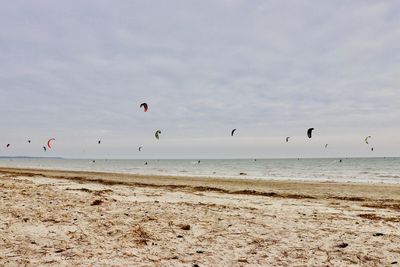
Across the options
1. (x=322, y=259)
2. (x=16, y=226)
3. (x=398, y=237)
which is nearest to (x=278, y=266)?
(x=322, y=259)

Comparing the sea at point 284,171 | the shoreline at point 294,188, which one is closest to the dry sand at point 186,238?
the shoreline at point 294,188

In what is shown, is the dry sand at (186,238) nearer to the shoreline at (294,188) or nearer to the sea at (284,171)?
the shoreline at (294,188)

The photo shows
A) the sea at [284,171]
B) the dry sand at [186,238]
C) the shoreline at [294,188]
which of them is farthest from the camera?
the sea at [284,171]

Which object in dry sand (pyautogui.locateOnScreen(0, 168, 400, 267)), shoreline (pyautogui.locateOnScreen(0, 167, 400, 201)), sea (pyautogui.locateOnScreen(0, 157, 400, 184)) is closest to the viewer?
dry sand (pyautogui.locateOnScreen(0, 168, 400, 267))

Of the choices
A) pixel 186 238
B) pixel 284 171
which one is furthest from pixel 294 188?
pixel 284 171

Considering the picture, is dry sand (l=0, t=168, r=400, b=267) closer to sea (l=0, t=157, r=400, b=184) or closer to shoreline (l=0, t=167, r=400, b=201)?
shoreline (l=0, t=167, r=400, b=201)

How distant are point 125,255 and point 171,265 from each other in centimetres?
89

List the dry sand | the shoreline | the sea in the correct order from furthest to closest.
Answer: the sea, the shoreline, the dry sand

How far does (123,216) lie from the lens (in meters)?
8.91

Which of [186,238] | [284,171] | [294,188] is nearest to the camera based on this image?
[186,238]

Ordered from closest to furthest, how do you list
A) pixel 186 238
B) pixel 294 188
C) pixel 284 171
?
pixel 186 238 < pixel 294 188 < pixel 284 171

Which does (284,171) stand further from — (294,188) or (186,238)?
(186,238)

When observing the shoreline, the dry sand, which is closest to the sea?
the shoreline

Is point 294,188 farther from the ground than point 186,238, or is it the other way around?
point 186,238
